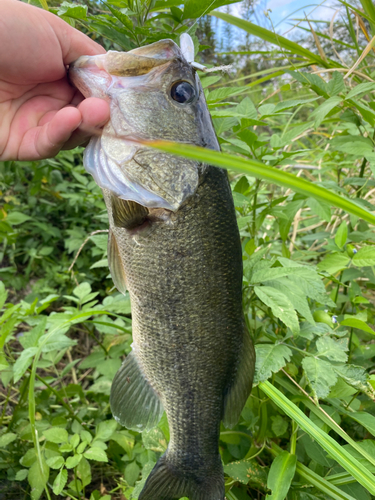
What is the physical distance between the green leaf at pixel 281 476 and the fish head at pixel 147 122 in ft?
3.11

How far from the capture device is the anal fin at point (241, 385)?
49.5 inches

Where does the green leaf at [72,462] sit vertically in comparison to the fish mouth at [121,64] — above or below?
below

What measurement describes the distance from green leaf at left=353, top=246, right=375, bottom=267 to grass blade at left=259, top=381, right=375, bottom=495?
659mm

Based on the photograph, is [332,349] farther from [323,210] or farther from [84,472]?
[84,472]

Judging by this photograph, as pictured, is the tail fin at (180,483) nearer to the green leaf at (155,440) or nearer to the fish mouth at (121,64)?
the green leaf at (155,440)

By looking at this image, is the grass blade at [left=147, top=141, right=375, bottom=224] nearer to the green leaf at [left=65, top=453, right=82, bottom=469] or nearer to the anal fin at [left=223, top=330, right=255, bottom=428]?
the anal fin at [left=223, top=330, right=255, bottom=428]

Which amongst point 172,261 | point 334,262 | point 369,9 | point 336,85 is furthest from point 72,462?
point 369,9

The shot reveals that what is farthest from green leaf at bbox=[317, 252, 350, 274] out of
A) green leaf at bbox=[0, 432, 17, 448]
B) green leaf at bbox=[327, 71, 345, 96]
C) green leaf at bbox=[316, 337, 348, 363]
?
green leaf at bbox=[0, 432, 17, 448]

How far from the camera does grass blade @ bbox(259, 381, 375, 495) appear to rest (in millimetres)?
960

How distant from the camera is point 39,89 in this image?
4.49 feet

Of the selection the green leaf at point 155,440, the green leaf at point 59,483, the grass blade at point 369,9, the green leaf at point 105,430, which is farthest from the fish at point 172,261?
the grass blade at point 369,9

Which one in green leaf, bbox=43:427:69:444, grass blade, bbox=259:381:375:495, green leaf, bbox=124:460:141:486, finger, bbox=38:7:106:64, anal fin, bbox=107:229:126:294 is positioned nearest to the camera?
grass blade, bbox=259:381:375:495

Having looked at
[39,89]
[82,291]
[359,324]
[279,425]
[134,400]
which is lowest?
[279,425]

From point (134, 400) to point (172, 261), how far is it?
629mm
